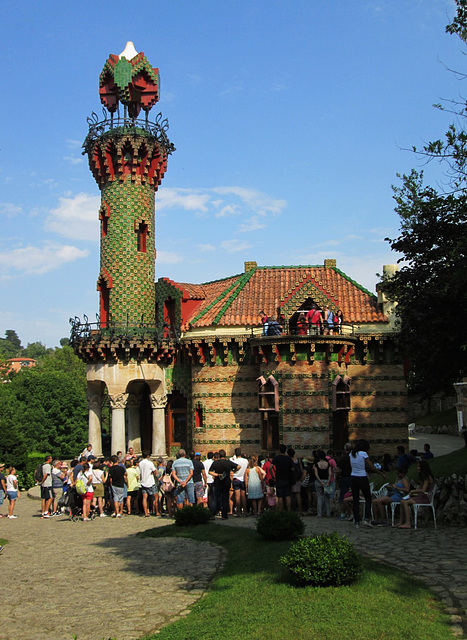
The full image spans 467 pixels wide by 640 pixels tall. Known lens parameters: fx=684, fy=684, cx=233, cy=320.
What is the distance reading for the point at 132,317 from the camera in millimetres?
27719

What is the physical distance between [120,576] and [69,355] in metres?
79.3

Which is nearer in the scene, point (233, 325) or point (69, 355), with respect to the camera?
point (233, 325)

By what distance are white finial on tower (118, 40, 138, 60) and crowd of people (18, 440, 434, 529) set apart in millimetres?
18156

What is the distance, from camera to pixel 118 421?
1045 inches

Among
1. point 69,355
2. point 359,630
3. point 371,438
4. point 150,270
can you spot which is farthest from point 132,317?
point 69,355

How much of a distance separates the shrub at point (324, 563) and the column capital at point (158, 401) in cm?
1910

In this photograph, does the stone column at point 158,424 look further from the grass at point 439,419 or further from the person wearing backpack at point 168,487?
the grass at point 439,419

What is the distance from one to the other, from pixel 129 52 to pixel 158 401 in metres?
15.0

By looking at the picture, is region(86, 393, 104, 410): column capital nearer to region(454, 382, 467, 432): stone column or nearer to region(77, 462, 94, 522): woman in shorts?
region(77, 462, 94, 522): woman in shorts

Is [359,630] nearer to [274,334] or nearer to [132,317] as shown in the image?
[274,334]

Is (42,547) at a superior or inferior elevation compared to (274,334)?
inferior

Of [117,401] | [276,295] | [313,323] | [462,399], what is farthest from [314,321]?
[462,399]

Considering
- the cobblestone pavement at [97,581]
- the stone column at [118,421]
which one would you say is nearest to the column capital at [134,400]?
the stone column at [118,421]

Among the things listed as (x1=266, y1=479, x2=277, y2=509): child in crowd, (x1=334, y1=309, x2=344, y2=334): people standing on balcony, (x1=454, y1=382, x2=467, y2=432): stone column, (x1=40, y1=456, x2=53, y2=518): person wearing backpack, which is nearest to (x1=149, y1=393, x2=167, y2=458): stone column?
(x1=334, y1=309, x2=344, y2=334): people standing on balcony
